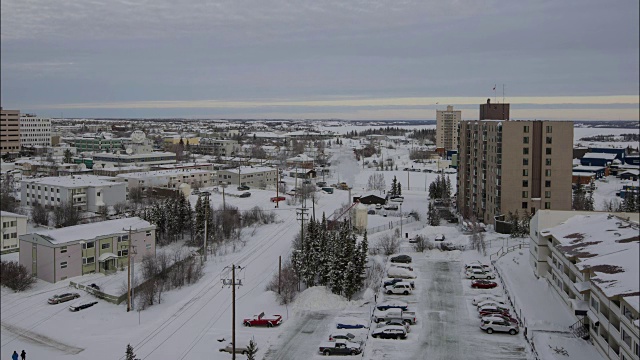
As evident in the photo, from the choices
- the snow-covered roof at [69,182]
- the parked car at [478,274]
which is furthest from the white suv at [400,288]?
the snow-covered roof at [69,182]

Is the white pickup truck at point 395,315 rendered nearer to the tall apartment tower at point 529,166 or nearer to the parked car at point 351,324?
the parked car at point 351,324

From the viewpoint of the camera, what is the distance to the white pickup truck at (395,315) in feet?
33.2

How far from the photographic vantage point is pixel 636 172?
3441 centimetres

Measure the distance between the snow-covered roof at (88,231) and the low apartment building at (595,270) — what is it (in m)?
9.68

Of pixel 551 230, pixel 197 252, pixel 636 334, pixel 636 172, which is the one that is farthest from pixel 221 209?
pixel 636 172

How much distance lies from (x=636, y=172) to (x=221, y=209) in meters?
25.7

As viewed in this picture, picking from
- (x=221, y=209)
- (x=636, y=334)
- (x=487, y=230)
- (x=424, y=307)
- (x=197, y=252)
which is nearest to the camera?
(x=636, y=334)

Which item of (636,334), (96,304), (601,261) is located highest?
(601,261)

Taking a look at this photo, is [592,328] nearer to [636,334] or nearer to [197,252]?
[636,334]

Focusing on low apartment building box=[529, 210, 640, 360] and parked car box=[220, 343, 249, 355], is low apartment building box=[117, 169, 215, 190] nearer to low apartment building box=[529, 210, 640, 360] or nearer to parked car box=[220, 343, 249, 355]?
parked car box=[220, 343, 249, 355]

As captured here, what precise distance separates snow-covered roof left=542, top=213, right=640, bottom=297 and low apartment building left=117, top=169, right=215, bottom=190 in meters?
19.6

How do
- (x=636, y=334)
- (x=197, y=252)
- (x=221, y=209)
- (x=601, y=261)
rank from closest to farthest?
(x=636, y=334) < (x=601, y=261) < (x=197, y=252) < (x=221, y=209)

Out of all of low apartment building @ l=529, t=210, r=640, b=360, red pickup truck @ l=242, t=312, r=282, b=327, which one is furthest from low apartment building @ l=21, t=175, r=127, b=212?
low apartment building @ l=529, t=210, r=640, b=360

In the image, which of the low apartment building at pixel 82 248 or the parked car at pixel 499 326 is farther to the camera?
the low apartment building at pixel 82 248
